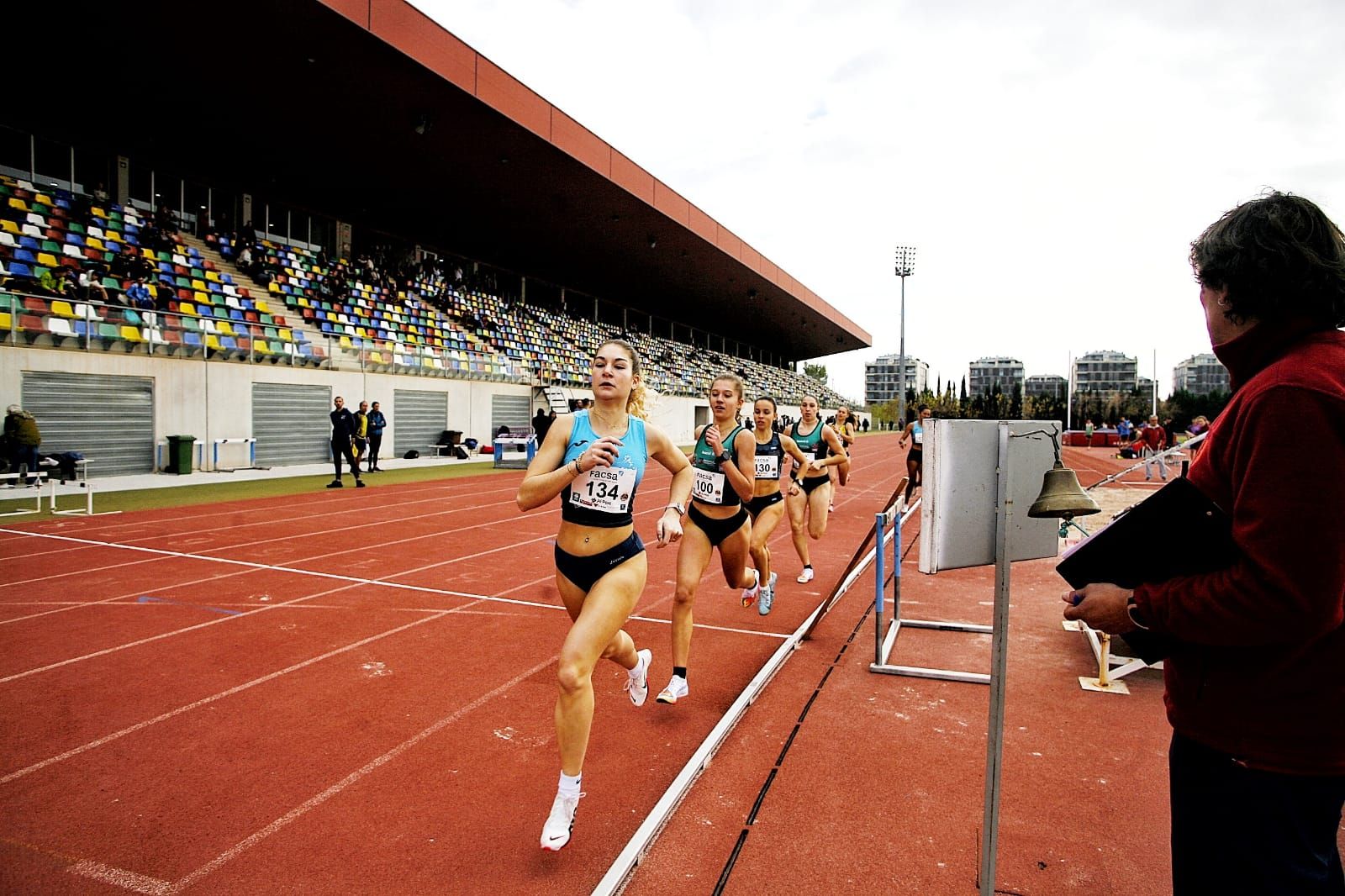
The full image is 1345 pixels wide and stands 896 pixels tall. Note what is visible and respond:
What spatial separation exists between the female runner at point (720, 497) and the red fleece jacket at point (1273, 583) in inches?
133

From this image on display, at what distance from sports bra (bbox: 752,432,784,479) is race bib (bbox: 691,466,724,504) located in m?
1.66

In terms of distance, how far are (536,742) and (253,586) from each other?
15.9ft

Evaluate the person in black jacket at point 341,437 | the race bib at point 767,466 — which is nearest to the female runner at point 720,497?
the race bib at point 767,466

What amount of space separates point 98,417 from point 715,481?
670 inches

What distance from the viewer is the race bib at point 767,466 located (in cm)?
693

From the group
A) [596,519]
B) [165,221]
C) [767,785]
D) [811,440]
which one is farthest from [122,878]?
[165,221]

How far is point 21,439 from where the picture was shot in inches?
531

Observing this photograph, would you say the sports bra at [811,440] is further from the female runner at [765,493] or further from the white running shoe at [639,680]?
the white running shoe at [639,680]

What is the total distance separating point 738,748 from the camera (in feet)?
12.8

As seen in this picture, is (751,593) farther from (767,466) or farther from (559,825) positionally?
(559,825)

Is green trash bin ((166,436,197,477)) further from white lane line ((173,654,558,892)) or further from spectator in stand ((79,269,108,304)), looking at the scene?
white lane line ((173,654,558,892))

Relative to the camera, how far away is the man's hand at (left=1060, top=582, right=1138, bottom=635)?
1.53 meters

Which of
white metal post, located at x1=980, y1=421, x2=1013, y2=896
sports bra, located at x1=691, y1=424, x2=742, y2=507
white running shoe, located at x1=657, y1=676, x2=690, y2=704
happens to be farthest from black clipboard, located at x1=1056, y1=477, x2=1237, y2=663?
sports bra, located at x1=691, y1=424, x2=742, y2=507

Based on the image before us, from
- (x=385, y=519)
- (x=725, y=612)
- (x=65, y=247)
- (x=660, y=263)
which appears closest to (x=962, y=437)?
(x=725, y=612)
